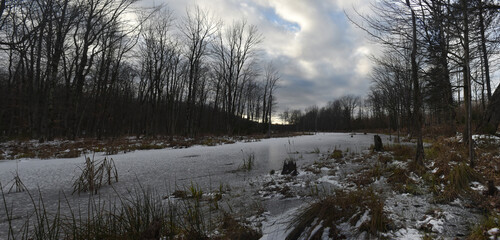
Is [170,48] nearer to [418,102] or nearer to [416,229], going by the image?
[418,102]

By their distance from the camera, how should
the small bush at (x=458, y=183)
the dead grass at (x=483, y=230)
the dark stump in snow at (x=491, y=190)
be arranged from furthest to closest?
1. the small bush at (x=458, y=183)
2. the dark stump in snow at (x=491, y=190)
3. the dead grass at (x=483, y=230)

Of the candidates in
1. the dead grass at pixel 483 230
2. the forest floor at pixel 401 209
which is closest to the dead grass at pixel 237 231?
the forest floor at pixel 401 209

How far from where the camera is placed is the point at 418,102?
5055 millimetres

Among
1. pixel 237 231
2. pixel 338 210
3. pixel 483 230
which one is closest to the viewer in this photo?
pixel 483 230

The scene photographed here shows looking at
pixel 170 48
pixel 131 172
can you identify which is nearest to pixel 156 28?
pixel 170 48

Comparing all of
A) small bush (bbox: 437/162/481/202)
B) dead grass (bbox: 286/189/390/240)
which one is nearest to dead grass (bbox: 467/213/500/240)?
dead grass (bbox: 286/189/390/240)

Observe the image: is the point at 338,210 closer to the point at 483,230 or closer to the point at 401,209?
the point at 401,209

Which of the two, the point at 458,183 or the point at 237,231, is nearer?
the point at 237,231

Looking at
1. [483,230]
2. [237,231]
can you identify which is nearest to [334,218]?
[237,231]

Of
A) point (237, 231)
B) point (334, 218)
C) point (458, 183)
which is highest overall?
point (458, 183)

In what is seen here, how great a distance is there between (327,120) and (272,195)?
83910 mm

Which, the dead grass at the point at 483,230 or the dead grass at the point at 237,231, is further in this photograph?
the dead grass at the point at 237,231

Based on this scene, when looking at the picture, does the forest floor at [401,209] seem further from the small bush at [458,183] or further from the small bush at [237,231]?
the small bush at [237,231]

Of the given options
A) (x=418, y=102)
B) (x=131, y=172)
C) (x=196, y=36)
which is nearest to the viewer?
(x=418, y=102)
